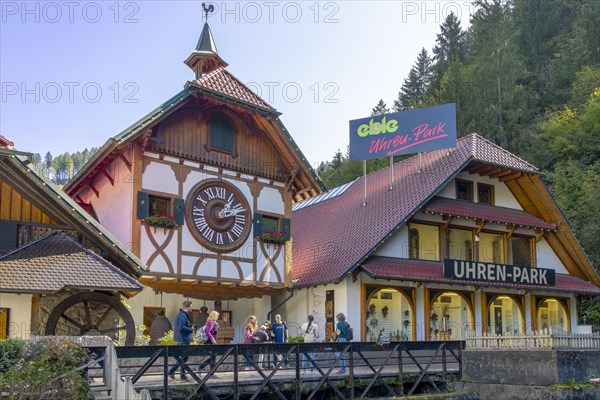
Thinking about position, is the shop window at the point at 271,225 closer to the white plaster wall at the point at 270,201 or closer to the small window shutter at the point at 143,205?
the white plaster wall at the point at 270,201

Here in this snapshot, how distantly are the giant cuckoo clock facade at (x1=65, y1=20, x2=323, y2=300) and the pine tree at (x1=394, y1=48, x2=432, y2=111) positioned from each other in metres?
34.8

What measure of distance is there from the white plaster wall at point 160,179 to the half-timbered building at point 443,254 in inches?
229

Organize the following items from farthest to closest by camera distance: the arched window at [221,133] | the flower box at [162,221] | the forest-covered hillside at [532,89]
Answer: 1. the forest-covered hillside at [532,89]
2. the arched window at [221,133]
3. the flower box at [162,221]

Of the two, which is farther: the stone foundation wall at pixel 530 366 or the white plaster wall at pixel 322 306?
the white plaster wall at pixel 322 306

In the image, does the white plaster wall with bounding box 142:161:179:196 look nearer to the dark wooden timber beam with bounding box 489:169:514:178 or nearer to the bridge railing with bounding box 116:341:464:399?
the bridge railing with bounding box 116:341:464:399

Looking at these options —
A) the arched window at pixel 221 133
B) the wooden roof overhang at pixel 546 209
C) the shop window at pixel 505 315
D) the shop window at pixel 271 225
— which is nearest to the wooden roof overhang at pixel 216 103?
the arched window at pixel 221 133

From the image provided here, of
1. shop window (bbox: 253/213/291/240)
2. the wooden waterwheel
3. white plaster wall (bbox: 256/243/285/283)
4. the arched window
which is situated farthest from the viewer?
shop window (bbox: 253/213/291/240)

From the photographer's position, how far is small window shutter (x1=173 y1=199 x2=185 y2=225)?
22297 mm

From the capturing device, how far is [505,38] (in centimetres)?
5291

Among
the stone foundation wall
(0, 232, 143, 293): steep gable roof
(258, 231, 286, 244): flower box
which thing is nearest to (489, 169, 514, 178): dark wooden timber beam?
(258, 231, 286, 244): flower box

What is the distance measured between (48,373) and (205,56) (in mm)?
17423

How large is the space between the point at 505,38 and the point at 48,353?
47493mm

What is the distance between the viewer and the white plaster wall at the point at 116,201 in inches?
856

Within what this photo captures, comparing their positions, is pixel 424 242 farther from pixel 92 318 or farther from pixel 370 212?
pixel 92 318
